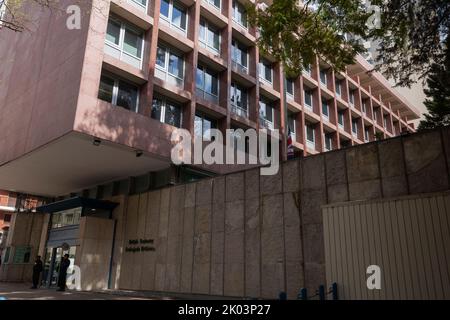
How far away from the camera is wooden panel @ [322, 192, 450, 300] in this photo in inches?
347

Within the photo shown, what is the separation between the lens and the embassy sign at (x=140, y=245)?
17.0 meters

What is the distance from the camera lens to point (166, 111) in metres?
18.9

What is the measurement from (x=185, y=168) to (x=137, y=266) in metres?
4.95

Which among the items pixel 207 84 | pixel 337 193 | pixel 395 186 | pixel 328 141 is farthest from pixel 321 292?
pixel 328 141

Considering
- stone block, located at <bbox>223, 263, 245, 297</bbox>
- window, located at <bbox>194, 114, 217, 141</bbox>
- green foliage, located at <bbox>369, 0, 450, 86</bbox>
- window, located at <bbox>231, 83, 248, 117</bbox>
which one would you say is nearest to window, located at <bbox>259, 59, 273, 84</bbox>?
window, located at <bbox>231, 83, 248, 117</bbox>

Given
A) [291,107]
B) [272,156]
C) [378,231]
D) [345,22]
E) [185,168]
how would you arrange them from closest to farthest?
[378,231], [345,22], [185,168], [272,156], [291,107]

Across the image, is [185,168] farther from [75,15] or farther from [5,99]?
[5,99]

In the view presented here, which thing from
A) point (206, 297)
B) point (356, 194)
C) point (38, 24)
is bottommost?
point (206, 297)

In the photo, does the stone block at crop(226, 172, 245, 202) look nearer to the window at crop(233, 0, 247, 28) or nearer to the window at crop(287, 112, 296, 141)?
the window at crop(233, 0, 247, 28)

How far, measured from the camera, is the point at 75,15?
1722cm

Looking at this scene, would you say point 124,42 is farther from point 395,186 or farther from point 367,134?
point 367,134

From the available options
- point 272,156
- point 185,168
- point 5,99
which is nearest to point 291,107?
point 272,156

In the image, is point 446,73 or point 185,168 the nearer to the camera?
point 446,73

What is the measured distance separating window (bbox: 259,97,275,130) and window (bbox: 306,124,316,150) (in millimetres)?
4545
